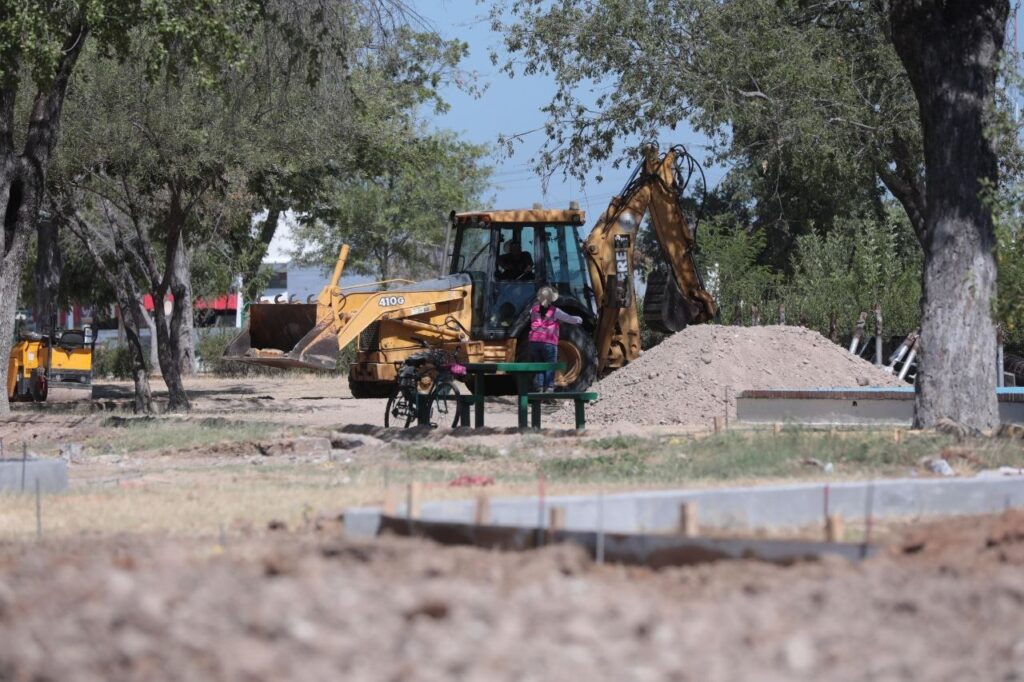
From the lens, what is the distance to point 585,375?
2488cm

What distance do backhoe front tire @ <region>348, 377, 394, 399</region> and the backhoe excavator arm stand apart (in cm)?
387

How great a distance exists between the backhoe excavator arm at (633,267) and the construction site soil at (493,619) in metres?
18.0

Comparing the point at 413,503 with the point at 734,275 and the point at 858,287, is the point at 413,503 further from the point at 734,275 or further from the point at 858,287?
the point at 734,275

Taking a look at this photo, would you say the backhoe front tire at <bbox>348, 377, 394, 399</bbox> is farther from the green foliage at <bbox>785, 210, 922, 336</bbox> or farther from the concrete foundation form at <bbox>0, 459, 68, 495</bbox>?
the green foliage at <bbox>785, 210, 922, 336</bbox>

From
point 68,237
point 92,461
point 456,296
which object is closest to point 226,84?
point 456,296

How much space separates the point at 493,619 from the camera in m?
6.29

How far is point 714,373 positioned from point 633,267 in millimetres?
3386

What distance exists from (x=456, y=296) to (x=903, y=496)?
13.8 metres

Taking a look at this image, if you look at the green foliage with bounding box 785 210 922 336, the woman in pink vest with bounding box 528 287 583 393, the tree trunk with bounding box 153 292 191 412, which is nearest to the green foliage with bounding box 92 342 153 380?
the tree trunk with bounding box 153 292 191 412

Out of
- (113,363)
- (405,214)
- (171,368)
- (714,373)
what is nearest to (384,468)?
(714,373)

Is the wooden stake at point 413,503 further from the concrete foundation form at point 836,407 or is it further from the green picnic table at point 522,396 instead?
the concrete foundation form at point 836,407

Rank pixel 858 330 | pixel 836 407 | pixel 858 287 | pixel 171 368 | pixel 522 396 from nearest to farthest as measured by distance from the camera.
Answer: pixel 522 396, pixel 836 407, pixel 171 368, pixel 858 330, pixel 858 287

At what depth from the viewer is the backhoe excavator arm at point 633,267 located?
84.4 feet

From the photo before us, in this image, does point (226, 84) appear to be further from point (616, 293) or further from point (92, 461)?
point (92, 461)
